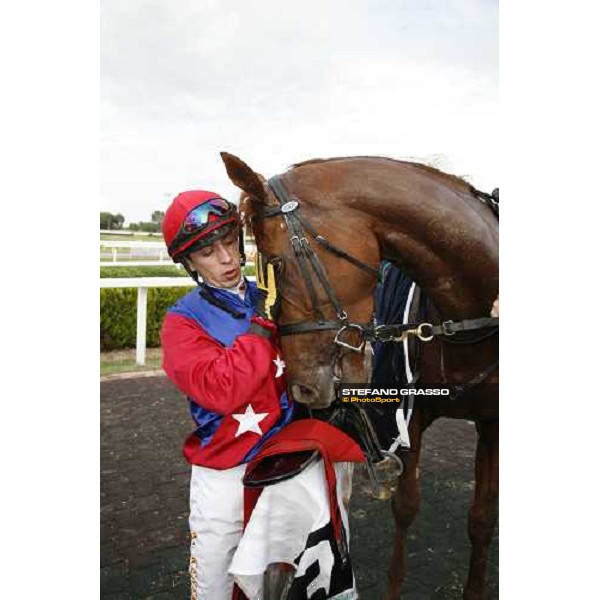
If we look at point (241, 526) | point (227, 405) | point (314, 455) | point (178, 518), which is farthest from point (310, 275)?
point (178, 518)

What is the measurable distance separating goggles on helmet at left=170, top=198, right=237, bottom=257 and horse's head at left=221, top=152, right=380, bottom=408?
0.38 feet

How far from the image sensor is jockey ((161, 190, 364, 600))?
1.74 metres

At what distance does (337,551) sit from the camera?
5.89 ft

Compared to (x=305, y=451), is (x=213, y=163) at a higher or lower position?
higher

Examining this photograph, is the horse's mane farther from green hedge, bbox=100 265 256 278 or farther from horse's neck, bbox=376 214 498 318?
green hedge, bbox=100 265 256 278

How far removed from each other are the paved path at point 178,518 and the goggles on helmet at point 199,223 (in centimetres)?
162

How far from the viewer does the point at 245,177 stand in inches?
69.0

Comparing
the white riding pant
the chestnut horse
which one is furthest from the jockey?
the chestnut horse

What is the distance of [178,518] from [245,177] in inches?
113

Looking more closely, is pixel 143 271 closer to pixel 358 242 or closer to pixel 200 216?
pixel 200 216

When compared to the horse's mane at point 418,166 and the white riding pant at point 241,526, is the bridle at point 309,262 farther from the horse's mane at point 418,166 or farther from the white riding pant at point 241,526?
the white riding pant at point 241,526

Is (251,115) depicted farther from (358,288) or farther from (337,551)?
(337,551)
